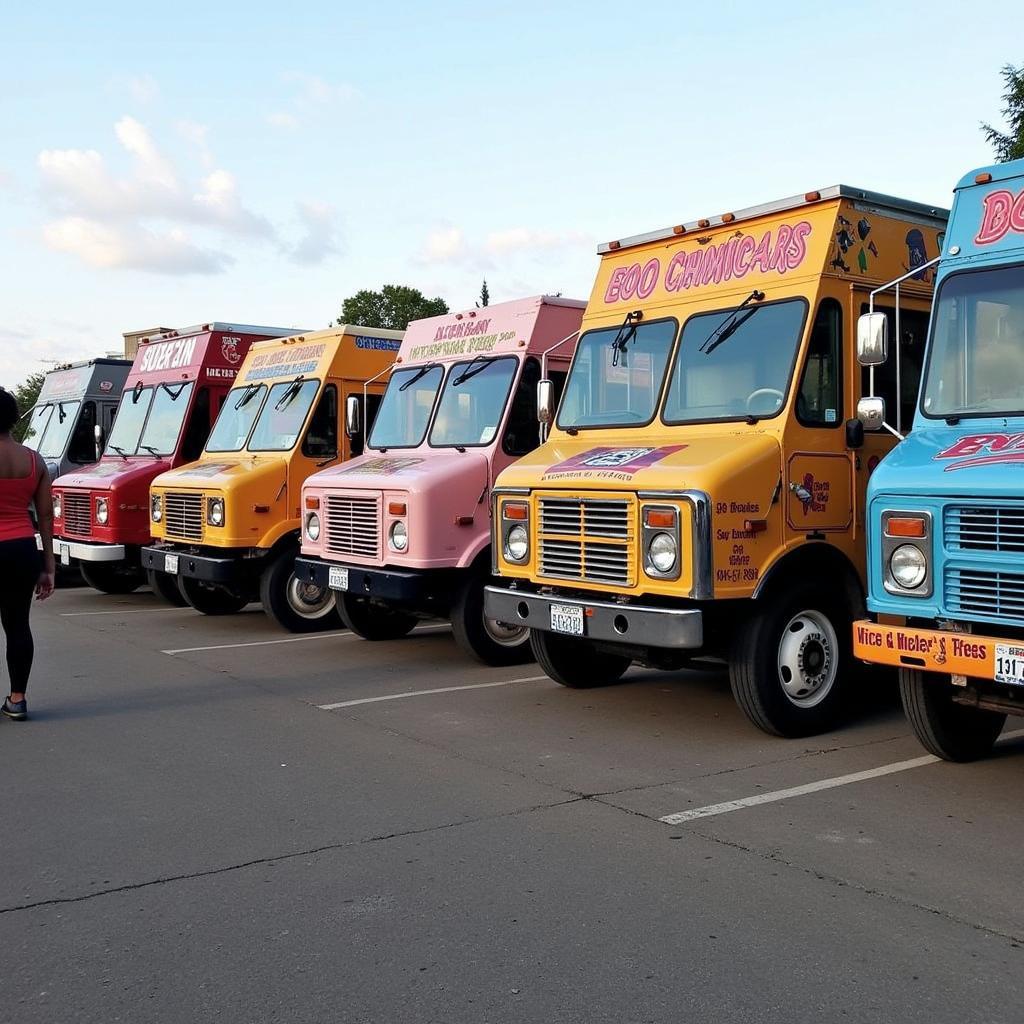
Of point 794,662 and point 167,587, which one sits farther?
point 167,587

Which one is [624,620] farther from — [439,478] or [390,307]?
[390,307]

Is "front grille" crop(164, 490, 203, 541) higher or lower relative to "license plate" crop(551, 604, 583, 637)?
higher

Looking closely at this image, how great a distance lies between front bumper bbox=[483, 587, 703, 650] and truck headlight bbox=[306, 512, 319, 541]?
3142 millimetres

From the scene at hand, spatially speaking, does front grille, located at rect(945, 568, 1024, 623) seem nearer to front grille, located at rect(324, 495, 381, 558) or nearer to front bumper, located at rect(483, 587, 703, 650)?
front bumper, located at rect(483, 587, 703, 650)

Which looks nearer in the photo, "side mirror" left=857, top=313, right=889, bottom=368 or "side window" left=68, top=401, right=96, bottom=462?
"side mirror" left=857, top=313, right=889, bottom=368

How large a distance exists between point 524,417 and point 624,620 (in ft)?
11.5

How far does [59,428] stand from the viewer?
56.2ft

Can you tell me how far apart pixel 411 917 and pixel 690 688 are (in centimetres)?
472

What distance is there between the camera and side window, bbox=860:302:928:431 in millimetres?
7492

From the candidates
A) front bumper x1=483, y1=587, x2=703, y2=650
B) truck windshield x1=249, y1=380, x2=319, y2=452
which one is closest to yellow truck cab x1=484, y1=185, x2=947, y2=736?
front bumper x1=483, y1=587, x2=703, y2=650

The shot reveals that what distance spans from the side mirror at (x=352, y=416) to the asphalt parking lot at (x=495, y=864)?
4.02 metres

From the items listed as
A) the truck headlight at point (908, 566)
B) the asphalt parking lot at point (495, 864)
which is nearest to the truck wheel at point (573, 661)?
the asphalt parking lot at point (495, 864)

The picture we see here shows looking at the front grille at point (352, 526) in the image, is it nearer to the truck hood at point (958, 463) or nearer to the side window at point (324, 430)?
the side window at point (324, 430)

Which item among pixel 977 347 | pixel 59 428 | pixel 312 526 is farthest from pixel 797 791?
pixel 59 428
